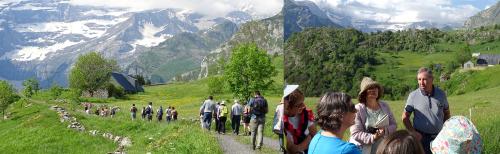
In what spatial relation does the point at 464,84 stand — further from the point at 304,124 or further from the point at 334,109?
the point at 334,109

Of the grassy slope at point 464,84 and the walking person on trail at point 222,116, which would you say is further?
the walking person on trail at point 222,116

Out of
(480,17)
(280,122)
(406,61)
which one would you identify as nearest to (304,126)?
(280,122)

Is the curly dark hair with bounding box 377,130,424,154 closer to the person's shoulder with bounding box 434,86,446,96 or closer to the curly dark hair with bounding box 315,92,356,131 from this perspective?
the curly dark hair with bounding box 315,92,356,131

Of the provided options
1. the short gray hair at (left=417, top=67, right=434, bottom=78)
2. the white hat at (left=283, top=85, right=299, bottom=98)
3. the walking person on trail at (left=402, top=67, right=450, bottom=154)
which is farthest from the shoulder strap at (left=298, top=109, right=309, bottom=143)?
the short gray hair at (left=417, top=67, right=434, bottom=78)

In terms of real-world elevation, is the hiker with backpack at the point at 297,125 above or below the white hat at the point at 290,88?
below

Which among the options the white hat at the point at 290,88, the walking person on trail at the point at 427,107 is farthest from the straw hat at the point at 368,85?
the white hat at the point at 290,88

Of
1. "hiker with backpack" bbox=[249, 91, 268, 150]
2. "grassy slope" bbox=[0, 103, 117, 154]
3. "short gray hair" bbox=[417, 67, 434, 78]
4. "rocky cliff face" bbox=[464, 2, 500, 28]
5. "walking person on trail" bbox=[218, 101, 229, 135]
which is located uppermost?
"rocky cliff face" bbox=[464, 2, 500, 28]

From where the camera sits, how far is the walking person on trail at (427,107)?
6.46 m

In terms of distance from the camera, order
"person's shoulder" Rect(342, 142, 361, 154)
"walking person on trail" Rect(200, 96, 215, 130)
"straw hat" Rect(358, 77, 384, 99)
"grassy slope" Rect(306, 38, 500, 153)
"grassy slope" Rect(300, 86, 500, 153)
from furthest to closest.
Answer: "walking person on trail" Rect(200, 96, 215, 130) → "grassy slope" Rect(300, 86, 500, 153) → "grassy slope" Rect(306, 38, 500, 153) → "straw hat" Rect(358, 77, 384, 99) → "person's shoulder" Rect(342, 142, 361, 154)

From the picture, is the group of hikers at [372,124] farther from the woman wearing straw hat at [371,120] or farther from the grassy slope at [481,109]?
the grassy slope at [481,109]

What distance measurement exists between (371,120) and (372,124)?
0.04m

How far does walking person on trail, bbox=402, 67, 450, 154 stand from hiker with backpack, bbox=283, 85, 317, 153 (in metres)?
1.21

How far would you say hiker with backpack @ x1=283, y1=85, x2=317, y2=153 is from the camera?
18.7ft

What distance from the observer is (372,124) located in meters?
6.27
